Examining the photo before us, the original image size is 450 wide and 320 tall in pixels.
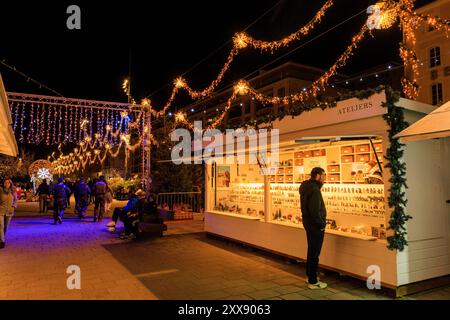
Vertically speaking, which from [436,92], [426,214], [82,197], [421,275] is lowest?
[421,275]

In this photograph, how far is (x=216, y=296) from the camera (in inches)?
191

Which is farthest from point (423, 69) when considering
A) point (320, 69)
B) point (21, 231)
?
point (21, 231)

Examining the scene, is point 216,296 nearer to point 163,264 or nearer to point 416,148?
point 163,264

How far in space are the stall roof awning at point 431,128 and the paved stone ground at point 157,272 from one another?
229 centimetres

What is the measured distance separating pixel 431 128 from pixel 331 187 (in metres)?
2.54

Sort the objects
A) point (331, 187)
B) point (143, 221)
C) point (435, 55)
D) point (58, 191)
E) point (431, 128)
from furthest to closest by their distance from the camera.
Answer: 1. point (435, 55)
2. point (58, 191)
3. point (143, 221)
4. point (331, 187)
5. point (431, 128)

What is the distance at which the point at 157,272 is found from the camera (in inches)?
241

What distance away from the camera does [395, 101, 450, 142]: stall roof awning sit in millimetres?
4344

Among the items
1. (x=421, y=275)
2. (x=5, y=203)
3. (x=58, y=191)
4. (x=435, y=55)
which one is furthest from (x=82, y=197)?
(x=435, y=55)

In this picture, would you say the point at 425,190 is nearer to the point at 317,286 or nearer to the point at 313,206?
the point at 313,206

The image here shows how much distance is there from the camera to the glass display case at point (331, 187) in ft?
19.0

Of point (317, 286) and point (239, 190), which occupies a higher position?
point (239, 190)

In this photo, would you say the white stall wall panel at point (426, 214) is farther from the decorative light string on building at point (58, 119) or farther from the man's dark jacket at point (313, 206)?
the decorative light string on building at point (58, 119)
